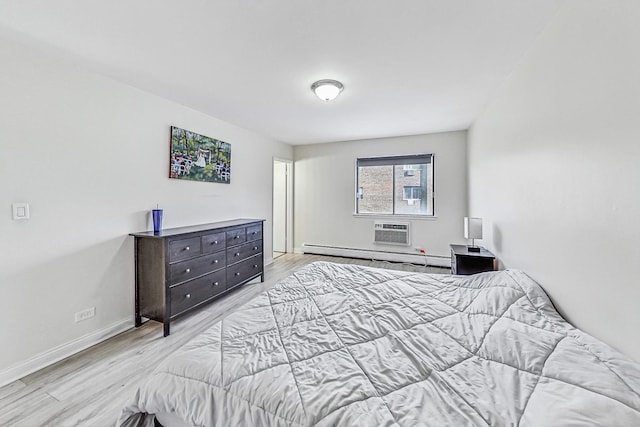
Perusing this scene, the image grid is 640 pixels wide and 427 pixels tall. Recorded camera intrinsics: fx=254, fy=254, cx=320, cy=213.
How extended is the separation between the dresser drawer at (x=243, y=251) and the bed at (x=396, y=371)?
182 centimetres

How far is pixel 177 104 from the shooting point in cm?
304

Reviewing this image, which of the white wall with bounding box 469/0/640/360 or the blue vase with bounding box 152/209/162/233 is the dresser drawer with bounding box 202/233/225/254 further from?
the white wall with bounding box 469/0/640/360

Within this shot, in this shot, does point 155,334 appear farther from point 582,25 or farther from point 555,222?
point 582,25

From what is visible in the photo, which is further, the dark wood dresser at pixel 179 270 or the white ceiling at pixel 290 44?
the dark wood dresser at pixel 179 270

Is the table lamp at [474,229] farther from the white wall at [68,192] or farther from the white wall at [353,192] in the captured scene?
the white wall at [68,192]

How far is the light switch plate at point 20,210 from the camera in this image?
184cm

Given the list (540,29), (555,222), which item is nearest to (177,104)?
(540,29)

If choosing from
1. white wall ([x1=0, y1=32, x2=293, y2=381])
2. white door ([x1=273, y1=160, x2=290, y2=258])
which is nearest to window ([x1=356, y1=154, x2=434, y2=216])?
white door ([x1=273, y1=160, x2=290, y2=258])

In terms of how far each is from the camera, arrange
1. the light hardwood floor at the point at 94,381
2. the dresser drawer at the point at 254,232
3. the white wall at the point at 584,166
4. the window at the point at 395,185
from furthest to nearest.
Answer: the window at the point at 395,185
the dresser drawer at the point at 254,232
the light hardwood floor at the point at 94,381
the white wall at the point at 584,166

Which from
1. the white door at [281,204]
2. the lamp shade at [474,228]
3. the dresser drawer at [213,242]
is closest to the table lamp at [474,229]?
the lamp shade at [474,228]

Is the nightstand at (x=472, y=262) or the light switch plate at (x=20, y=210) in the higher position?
the light switch plate at (x=20, y=210)

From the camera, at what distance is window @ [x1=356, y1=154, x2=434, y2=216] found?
15.5 feet

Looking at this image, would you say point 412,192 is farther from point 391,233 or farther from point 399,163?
point 391,233

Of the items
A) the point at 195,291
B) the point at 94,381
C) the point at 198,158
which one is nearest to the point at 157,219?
the point at 195,291
